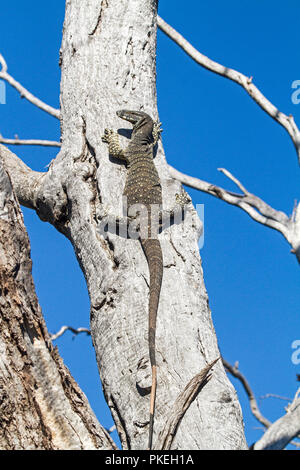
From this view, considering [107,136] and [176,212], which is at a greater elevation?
[107,136]

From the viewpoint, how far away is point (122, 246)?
3732 millimetres

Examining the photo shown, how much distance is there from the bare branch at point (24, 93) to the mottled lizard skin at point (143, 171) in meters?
3.46

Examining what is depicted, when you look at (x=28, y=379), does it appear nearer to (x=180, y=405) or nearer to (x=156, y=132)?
(x=180, y=405)

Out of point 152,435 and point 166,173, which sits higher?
point 166,173

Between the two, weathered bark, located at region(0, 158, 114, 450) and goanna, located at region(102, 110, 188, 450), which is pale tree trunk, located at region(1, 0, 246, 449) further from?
weathered bark, located at region(0, 158, 114, 450)

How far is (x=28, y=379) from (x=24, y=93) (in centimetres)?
729

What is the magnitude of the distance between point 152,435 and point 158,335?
A: 57 cm

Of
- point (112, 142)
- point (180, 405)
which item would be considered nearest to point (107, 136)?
point (112, 142)

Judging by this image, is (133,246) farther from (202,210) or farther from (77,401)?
(77,401)

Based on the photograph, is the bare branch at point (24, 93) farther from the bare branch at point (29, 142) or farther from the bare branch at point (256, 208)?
the bare branch at point (256, 208)

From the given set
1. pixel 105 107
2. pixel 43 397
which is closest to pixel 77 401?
pixel 43 397

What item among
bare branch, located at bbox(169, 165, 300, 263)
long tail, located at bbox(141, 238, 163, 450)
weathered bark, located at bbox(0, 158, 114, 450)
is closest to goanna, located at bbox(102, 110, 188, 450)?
long tail, located at bbox(141, 238, 163, 450)

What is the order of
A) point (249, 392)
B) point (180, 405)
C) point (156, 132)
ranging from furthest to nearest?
point (249, 392) → point (156, 132) → point (180, 405)

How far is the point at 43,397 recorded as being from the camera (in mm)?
2604
